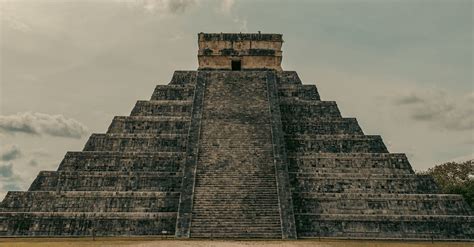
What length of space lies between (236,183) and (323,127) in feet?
20.5

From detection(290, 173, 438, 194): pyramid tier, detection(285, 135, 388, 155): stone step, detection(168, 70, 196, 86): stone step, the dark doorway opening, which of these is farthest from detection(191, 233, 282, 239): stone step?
the dark doorway opening

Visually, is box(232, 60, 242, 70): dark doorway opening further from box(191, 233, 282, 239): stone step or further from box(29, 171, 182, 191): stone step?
box(191, 233, 282, 239): stone step

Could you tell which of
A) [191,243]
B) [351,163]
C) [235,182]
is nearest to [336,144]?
[351,163]

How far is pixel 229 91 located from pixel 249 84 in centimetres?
139

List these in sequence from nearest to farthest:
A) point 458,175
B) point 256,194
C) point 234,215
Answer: point 234,215 → point 256,194 → point 458,175

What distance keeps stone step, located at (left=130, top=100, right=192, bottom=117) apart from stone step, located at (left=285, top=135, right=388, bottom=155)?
17.9 feet

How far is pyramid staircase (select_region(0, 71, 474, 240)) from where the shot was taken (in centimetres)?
1655

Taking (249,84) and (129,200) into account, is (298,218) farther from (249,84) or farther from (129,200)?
(249,84)

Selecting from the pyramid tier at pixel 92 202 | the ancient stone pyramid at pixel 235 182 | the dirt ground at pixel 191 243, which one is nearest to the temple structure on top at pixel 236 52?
the ancient stone pyramid at pixel 235 182

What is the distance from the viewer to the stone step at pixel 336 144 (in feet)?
68.4

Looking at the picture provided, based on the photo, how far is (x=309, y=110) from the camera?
77.1 feet

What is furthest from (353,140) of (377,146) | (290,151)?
(290,151)

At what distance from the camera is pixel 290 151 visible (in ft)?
67.9

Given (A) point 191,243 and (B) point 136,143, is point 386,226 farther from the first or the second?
(B) point 136,143
